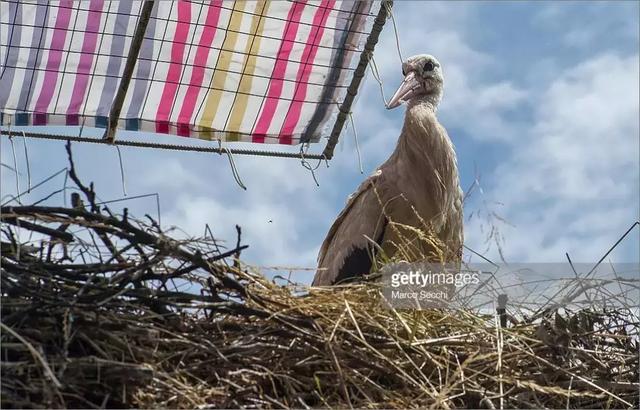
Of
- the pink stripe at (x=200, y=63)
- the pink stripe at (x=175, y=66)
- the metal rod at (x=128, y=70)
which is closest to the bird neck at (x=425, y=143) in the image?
the pink stripe at (x=200, y=63)

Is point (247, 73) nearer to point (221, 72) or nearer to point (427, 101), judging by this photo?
point (221, 72)

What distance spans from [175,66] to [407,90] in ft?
5.58

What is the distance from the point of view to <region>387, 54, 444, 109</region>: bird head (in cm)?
639

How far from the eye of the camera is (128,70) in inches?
198

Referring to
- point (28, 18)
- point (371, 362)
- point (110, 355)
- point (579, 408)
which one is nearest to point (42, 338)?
point (110, 355)

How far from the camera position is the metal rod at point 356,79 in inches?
199

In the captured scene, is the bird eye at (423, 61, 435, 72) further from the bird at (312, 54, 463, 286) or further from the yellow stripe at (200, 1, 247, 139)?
the yellow stripe at (200, 1, 247, 139)

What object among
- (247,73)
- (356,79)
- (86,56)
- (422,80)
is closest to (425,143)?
(422,80)

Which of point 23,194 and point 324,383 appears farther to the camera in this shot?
point 23,194

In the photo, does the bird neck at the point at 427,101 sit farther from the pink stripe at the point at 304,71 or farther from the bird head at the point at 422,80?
the pink stripe at the point at 304,71

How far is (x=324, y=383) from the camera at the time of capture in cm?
341

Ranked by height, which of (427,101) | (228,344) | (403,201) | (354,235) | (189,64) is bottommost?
(228,344)

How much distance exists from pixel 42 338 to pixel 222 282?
0.62m

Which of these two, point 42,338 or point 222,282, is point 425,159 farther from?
point 42,338
